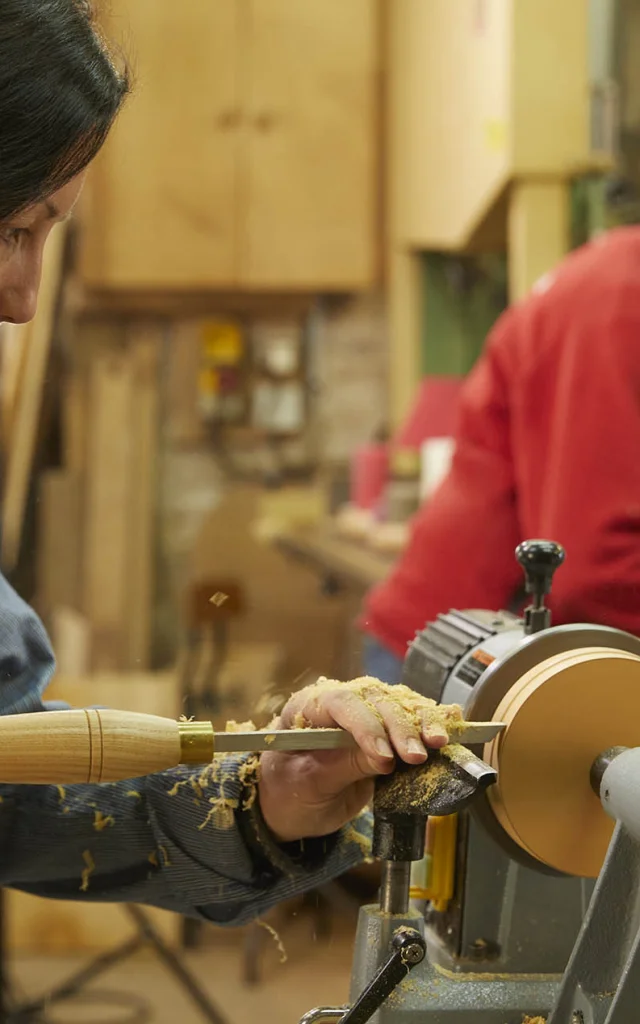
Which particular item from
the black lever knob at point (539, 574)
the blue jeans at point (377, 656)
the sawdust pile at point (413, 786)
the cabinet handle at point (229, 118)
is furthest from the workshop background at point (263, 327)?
the sawdust pile at point (413, 786)

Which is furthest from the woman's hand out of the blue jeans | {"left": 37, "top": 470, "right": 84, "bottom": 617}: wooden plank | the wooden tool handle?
{"left": 37, "top": 470, "right": 84, "bottom": 617}: wooden plank

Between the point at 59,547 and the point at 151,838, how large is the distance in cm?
272

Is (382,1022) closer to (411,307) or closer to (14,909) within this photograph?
(14,909)

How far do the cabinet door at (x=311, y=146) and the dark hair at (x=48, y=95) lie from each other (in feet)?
9.37

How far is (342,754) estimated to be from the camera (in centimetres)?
79

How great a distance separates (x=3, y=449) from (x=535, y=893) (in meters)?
2.61

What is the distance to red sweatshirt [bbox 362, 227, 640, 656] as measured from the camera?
133cm

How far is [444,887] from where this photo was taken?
0.78 m

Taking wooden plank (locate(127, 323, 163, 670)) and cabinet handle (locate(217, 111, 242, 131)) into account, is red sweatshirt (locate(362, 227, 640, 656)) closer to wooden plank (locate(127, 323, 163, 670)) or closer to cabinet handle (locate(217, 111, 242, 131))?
wooden plank (locate(127, 323, 163, 670))

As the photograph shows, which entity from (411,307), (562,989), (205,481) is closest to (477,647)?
(562,989)

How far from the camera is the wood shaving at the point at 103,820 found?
92 centimetres

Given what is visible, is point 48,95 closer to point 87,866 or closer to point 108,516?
point 87,866

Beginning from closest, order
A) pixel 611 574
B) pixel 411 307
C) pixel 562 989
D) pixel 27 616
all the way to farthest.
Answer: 1. pixel 562 989
2. pixel 27 616
3. pixel 611 574
4. pixel 411 307

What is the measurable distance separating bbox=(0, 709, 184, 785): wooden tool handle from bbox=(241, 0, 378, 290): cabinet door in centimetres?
301
